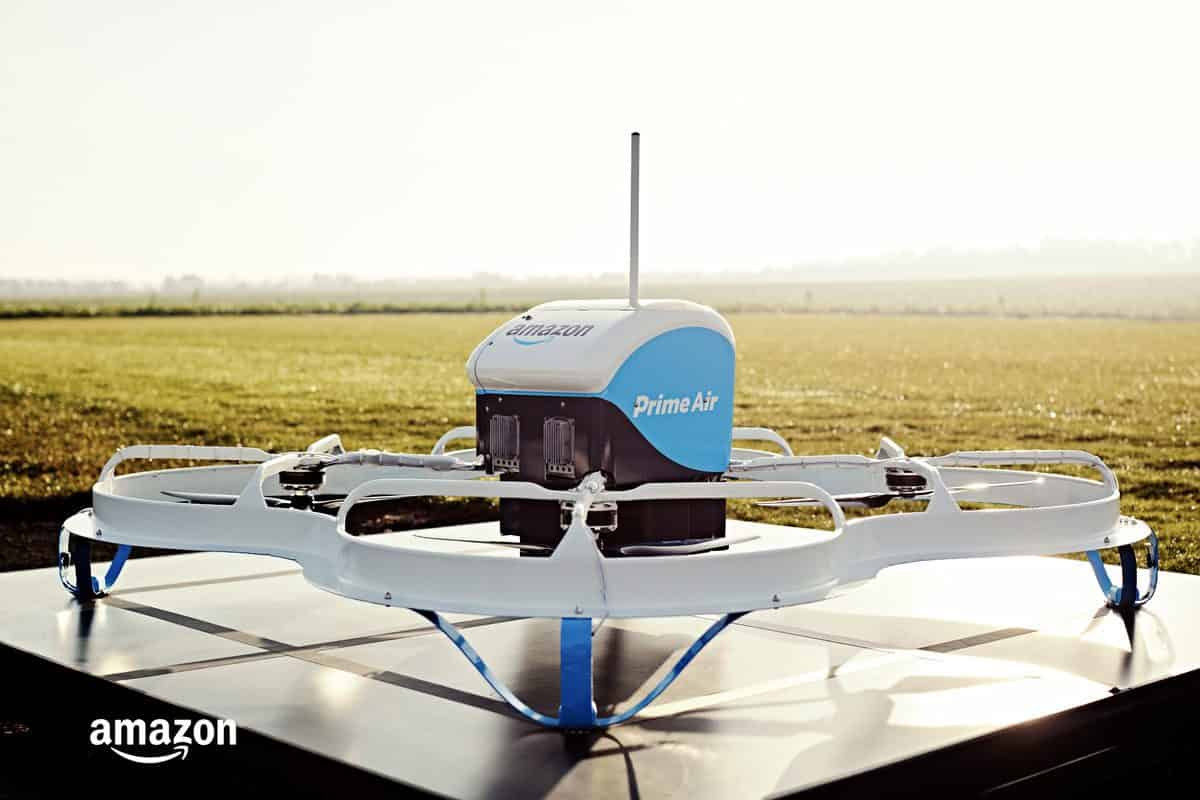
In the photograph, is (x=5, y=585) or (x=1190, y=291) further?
(x=1190, y=291)

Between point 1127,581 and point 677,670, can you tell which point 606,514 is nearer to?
point 677,670

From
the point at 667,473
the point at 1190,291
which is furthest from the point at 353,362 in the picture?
the point at 1190,291

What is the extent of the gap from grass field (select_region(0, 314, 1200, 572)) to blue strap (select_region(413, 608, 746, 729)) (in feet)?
18.4

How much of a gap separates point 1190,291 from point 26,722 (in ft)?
275

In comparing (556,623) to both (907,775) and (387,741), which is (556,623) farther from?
(907,775)

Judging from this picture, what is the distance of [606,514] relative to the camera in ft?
13.6

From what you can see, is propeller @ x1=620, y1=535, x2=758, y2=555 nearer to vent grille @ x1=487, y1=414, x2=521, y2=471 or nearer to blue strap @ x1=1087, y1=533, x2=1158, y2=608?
vent grille @ x1=487, y1=414, x2=521, y2=471

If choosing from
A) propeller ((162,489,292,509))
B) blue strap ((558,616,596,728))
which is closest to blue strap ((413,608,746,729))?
blue strap ((558,616,596,728))

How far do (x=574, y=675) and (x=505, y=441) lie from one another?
3.41 feet

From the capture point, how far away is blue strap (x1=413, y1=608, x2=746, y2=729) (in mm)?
3795

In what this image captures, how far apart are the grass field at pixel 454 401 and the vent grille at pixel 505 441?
16.0ft

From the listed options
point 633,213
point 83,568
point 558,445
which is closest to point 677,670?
point 558,445

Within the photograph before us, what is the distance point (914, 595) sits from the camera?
584 cm

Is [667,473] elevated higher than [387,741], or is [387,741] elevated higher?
[667,473]
